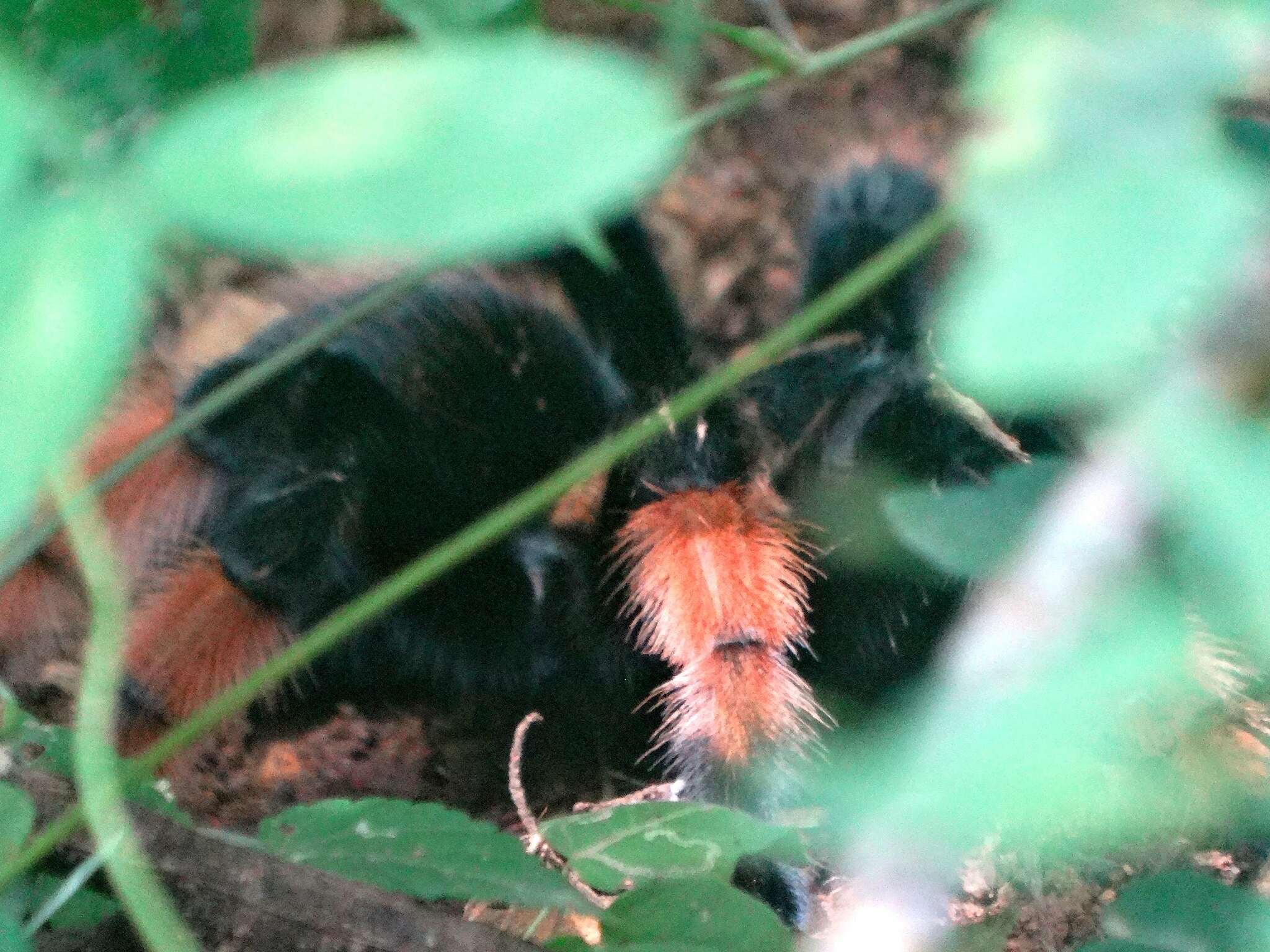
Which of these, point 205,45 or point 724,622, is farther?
point 724,622

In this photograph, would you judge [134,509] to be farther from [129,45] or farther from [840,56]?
[840,56]

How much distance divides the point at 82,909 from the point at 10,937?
22cm

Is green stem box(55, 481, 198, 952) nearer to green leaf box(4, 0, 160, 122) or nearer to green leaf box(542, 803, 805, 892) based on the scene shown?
green leaf box(4, 0, 160, 122)

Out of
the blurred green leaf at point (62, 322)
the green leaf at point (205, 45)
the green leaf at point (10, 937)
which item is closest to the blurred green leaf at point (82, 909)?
the green leaf at point (10, 937)

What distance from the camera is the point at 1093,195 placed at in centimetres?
23

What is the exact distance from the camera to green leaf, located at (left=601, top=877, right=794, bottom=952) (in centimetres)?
64

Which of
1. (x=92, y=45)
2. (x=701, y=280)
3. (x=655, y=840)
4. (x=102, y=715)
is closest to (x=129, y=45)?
(x=92, y=45)

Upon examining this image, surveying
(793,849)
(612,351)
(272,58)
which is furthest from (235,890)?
(272,58)

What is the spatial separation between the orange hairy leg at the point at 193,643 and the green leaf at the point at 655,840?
1.93 ft

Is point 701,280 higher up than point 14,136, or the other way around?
point 701,280

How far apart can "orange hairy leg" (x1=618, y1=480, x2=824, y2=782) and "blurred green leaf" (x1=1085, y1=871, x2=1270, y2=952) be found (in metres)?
0.46

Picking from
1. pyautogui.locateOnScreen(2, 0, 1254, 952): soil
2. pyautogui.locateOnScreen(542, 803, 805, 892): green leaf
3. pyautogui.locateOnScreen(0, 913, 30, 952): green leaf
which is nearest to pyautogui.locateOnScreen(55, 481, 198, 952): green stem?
pyautogui.locateOnScreen(0, 913, 30, 952): green leaf

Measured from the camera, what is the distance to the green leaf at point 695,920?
0.64m

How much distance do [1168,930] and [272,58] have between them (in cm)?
170
